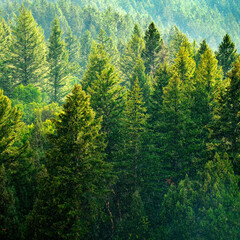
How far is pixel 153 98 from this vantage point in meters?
30.3

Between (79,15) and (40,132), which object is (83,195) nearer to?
(40,132)

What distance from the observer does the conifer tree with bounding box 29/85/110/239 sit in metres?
16.0

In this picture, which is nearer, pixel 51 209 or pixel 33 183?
pixel 51 209

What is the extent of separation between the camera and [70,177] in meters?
17.2

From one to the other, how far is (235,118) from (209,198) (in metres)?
6.86

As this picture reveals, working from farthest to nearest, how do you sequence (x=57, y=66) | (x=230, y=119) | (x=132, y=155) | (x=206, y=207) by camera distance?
(x=57, y=66)
(x=132, y=155)
(x=230, y=119)
(x=206, y=207)

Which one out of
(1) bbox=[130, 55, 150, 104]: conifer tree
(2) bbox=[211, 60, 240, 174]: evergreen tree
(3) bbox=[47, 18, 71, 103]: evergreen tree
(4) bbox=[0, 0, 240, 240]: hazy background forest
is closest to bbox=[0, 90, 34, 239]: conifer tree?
(4) bbox=[0, 0, 240, 240]: hazy background forest

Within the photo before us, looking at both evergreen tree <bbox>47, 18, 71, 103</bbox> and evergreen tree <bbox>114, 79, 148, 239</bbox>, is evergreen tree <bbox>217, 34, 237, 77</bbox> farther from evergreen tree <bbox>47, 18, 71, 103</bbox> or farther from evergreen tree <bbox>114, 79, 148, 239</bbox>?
evergreen tree <bbox>47, 18, 71, 103</bbox>

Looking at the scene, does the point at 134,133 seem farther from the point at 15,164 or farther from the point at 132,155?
the point at 15,164

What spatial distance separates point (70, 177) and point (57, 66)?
111ft

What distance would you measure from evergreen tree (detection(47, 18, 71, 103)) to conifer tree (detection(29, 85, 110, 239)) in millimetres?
30745

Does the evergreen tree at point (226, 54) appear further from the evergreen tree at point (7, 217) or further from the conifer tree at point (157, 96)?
the evergreen tree at point (7, 217)

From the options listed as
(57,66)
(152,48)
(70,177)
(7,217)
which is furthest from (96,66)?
(7,217)

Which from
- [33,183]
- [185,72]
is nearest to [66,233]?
[33,183]
